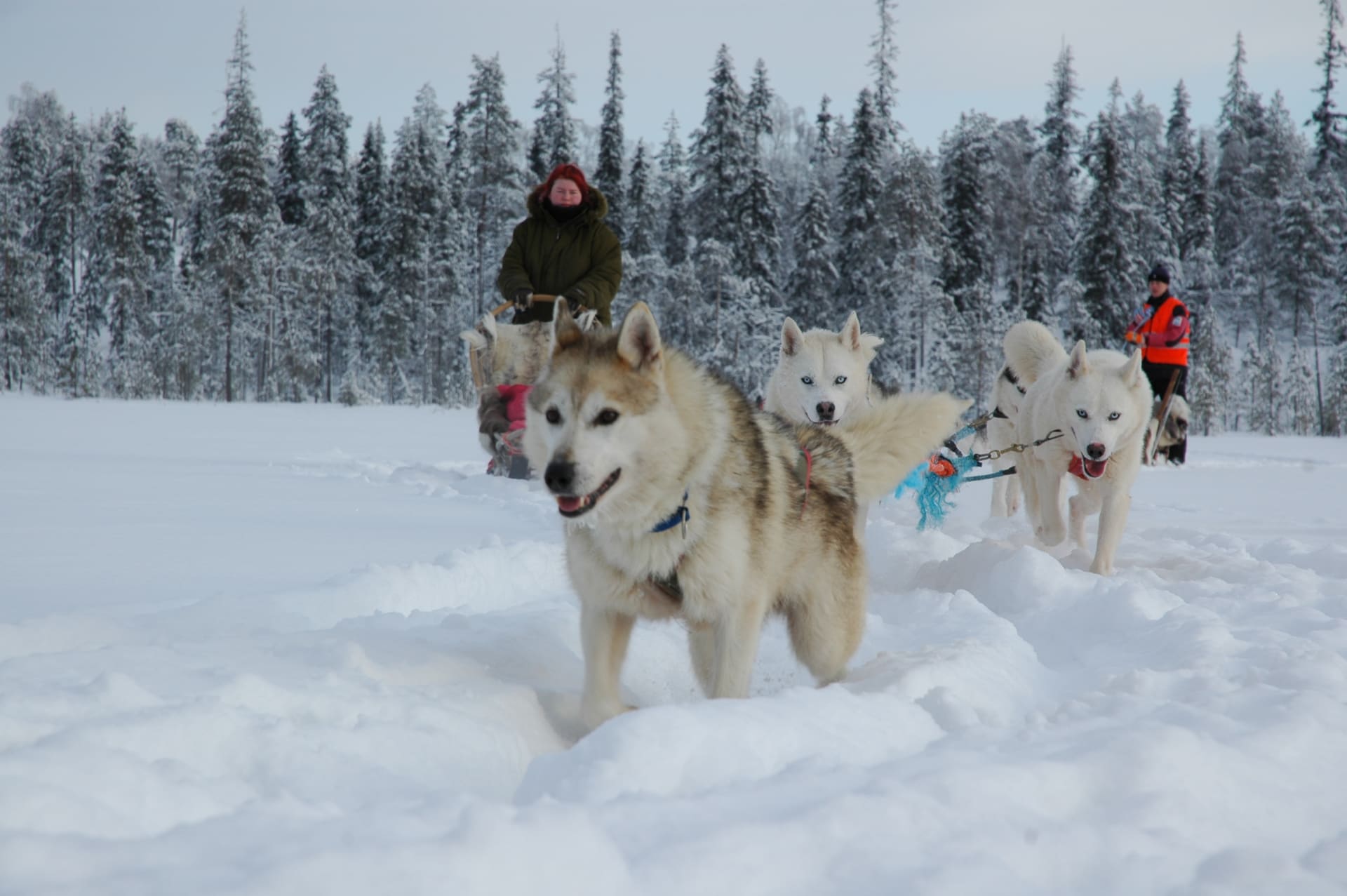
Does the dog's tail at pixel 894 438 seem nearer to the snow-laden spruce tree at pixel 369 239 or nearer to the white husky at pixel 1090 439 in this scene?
the white husky at pixel 1090 439

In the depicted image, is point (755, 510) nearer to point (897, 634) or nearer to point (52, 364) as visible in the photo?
point (897, 634)

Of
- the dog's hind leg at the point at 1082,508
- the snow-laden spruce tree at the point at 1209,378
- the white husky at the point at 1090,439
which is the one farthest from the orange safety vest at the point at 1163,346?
the snow-laden spruce tree at the point at 1209,378

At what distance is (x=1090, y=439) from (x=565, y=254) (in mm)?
4079

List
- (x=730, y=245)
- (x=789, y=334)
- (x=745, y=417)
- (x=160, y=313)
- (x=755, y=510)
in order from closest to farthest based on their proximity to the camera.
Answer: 1. (x=755, y=510)
2. (x=745, y=417)
3. (x=789, y=334)
4. (x=730, y=245)
5. (x=160, y=313)

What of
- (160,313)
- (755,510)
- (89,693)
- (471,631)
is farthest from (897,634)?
(160,313)

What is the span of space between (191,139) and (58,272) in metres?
9.22

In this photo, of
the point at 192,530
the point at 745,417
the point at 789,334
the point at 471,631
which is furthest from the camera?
the point at 789,334

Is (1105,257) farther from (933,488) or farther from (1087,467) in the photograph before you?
(933,488)

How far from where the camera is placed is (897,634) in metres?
3.73

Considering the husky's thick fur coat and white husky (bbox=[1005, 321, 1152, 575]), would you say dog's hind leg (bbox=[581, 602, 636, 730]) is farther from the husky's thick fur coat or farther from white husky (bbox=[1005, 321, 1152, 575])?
white husky (bbox=[1005, 321, 1152, 575])

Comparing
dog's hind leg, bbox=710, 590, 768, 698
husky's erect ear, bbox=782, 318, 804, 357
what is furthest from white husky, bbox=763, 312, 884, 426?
dog's hind leg, bbox=710, 590, 768, 698

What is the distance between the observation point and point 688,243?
33.4 meters

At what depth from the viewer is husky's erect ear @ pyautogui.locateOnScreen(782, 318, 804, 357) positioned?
5.51 meters

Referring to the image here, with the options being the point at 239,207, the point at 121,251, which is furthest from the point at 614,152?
the point at 121,251
